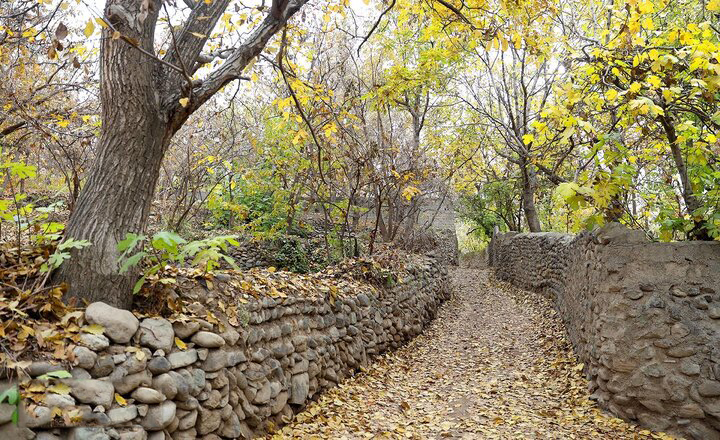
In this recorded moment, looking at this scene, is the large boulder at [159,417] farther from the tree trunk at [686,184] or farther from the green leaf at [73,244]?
the tree trunk at [686,184]

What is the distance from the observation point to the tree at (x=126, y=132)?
3395 mm

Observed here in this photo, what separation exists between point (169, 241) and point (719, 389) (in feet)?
14.7

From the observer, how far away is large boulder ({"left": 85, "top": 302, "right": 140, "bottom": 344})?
301 cm

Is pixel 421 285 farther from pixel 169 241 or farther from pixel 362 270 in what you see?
pixel 169 241

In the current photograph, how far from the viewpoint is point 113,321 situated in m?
3.04

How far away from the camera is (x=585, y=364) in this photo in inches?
223

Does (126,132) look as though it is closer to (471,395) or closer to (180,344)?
(180,344)

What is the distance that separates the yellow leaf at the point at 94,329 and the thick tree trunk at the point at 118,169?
43 cm

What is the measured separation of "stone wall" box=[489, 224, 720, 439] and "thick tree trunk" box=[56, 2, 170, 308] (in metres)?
4.31

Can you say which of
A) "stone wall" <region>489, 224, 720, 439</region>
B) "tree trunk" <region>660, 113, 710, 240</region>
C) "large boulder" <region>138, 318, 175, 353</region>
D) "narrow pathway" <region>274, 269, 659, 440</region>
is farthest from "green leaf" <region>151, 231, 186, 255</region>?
"tree trunk" <region>660, 113, 710, 240</region>

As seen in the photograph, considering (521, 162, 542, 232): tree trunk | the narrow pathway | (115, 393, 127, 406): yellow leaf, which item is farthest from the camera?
(521, 162, 542, 232): tree trunk

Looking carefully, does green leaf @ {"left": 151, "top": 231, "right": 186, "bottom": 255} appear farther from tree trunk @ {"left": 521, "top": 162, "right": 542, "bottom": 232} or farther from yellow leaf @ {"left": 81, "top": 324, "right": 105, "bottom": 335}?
tree trunk @ {"left": 521, "top": 162, "right": 542, "bottom": 232}

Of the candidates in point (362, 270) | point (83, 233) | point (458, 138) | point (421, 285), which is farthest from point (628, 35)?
point (458, 138)

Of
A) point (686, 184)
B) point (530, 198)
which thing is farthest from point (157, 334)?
point (530, 198)
